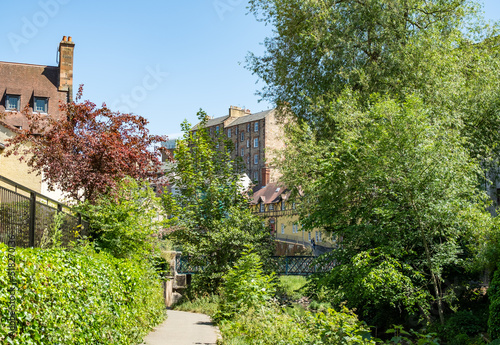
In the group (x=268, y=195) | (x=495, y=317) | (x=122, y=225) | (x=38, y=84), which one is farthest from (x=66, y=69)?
(x=268, y=195)

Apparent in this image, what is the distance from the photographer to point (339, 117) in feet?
53.3

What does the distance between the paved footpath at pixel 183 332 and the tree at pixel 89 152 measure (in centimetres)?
418

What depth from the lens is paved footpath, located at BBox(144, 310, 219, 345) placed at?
34.8ft

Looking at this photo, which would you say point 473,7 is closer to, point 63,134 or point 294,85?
point 294,85

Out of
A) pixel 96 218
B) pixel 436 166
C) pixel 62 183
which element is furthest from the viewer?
pixel 62 183

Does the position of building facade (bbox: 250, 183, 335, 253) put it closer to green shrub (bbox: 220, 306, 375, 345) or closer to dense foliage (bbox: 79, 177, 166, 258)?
dense foliage (bbox: 79, 177, 166, 258)

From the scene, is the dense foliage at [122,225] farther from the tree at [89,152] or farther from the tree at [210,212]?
the tree at [210,212]

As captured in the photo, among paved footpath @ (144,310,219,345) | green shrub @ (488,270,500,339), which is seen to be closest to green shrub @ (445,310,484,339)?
green shrub @ (488,270,500,339)

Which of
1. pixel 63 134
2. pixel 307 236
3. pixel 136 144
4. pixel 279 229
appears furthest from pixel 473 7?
pixel 279 229

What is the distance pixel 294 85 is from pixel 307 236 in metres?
37.3

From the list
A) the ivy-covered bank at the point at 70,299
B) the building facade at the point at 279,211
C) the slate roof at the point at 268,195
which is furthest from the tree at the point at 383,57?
the slate roof at the point at 268,195

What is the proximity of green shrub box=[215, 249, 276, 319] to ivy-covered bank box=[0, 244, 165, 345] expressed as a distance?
2282 millimetres

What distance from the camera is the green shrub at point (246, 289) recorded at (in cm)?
1123

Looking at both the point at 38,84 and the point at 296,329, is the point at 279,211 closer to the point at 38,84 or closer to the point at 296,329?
the point at 38,84
